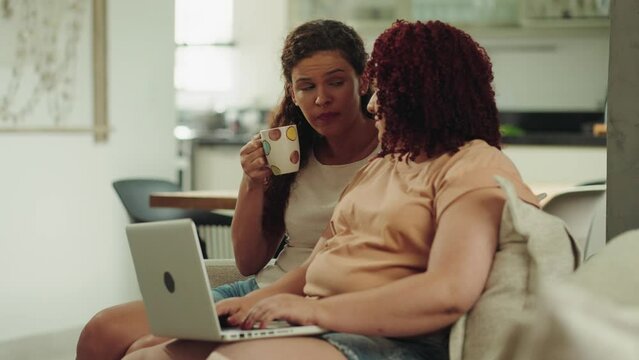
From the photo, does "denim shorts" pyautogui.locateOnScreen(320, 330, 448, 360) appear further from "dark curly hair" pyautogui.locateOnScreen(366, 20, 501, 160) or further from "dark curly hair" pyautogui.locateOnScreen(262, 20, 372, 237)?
"dark curly hair" pyautogui.locateOnScreen(262, 20, 372, 237)

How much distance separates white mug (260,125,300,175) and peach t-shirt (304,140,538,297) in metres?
0.51

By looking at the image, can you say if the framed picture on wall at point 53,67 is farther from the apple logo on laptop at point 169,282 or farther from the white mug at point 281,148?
the apple logo on laptop at point 169,282

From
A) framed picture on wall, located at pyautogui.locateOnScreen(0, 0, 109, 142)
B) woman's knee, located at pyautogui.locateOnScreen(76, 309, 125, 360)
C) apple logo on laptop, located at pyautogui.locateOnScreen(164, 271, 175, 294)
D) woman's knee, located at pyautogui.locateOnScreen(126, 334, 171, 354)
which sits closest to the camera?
apple logo on laptop, located at pyautogui.locateOnScreen(164, 271, 175, 294)

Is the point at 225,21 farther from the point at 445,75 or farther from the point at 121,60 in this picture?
the point at 445,75

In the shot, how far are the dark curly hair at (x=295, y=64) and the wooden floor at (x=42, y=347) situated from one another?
2.08 meters

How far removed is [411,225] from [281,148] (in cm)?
68

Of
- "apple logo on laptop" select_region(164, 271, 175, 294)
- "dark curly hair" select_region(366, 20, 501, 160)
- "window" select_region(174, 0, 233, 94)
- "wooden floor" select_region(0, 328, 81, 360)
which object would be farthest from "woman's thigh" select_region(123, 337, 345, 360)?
"window" select_region(174, 0, 233, 94)

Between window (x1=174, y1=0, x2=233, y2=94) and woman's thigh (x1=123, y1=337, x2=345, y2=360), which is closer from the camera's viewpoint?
woman's thigh (x1=123, y1=337, x2=345, y2=360)

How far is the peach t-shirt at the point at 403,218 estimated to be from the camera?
5.46ft

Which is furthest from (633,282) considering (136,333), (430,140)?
(136,333)

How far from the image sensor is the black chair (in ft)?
13.7

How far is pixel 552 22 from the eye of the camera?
298 inches

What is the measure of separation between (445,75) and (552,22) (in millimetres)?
6082

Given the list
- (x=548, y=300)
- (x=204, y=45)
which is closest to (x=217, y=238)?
(x=548, y=300)
